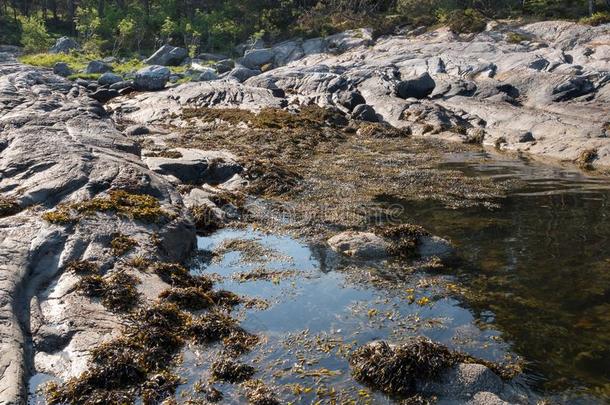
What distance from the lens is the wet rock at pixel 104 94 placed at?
1866 inches

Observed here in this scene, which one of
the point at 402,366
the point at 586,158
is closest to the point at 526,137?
the point at 586,158

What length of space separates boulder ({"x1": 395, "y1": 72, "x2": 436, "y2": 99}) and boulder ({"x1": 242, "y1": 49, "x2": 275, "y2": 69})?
2708cm

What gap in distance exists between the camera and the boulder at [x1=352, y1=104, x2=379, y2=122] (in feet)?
121

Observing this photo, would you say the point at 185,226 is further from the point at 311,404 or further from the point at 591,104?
the point at 591,104

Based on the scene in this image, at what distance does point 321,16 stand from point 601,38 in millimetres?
36086

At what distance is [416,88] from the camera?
3922cm

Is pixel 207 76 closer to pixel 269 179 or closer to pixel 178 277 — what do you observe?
pixel 269 179

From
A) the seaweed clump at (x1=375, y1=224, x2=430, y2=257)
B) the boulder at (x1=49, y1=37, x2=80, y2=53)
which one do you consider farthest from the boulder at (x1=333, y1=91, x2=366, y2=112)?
the boulder at (x1=49, y1=37, x2=80, y2=53)

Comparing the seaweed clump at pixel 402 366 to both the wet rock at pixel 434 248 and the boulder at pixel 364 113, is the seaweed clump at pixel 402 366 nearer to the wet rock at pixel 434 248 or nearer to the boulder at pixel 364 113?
the wet rock at pixel 434 248

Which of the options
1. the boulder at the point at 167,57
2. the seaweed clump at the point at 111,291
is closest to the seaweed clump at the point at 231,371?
the seaweed clump at the point at 111,291

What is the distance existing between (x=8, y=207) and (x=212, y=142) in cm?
1760

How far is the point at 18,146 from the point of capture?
17.8 meters

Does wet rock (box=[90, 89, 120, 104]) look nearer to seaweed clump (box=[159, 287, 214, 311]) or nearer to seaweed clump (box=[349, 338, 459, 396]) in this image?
seaweed clump (box=[159, 287, 214, 311])

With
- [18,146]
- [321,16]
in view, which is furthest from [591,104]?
[321,16]
